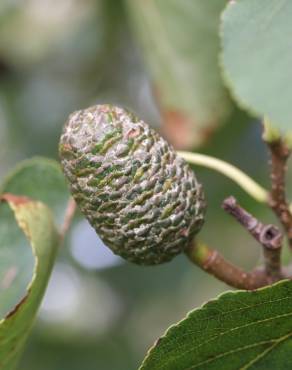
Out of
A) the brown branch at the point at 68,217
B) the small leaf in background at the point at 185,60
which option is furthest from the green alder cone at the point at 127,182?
the small leaf in background at the point at 185,60

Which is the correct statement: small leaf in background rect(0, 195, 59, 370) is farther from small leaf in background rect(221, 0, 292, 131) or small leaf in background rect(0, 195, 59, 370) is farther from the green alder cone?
small leaf in background rect(221, 0, 292, 131)

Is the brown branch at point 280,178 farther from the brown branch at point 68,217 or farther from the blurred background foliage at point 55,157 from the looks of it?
the blurred background foliage at point 55,157

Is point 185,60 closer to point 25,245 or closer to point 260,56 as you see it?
point 25,245

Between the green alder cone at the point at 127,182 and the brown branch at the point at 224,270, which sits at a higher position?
the green alder cone at the point at 127,182

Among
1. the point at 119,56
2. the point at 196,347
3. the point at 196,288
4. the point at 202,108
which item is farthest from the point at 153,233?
the point at 196,288

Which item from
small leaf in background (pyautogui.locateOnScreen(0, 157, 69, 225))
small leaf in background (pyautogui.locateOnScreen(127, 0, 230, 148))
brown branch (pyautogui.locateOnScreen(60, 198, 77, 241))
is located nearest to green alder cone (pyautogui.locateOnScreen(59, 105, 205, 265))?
brown branch (pyautogui.locateOnScreen(60, 198, 77, 241))

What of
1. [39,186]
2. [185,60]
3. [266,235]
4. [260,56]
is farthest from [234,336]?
[185,60]

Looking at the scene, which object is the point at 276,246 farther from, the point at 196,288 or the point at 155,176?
the point at 196,288
